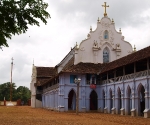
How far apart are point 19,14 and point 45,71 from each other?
183 ft

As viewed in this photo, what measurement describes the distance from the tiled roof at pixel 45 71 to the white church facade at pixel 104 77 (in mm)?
10725

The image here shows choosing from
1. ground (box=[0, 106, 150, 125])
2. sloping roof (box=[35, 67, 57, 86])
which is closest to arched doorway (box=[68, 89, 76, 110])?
ground (box=[0, 106, 150, 125])

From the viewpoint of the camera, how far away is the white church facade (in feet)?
91.4

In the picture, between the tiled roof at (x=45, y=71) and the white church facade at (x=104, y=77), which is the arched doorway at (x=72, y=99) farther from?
the tiled roof at (x=45, y=71)

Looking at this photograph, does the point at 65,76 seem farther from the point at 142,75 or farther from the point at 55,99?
the point at 142,75

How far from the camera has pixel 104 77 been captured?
3753 cm

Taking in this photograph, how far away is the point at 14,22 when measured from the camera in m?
5.17

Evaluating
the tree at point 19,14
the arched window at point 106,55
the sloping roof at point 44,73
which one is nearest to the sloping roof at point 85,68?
the arched window at point 106,55

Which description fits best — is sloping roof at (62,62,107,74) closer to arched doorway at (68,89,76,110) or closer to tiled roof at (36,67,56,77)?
arched doorway at (68,89,76,110)

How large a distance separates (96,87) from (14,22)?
110 ft

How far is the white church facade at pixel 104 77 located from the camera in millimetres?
27864

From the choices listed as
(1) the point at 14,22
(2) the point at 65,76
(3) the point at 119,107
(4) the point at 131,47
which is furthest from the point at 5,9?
(4) the point at 131,47

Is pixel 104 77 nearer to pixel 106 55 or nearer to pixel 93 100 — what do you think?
pixel 93 100

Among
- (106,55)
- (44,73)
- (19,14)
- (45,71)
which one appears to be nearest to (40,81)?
(44,73)
